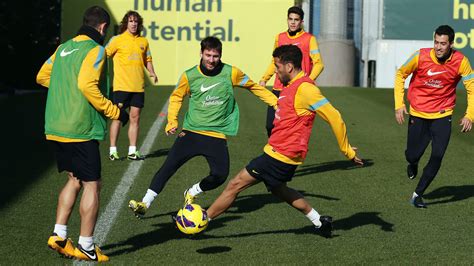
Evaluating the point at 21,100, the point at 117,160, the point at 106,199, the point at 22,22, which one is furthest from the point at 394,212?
the point at 22,22

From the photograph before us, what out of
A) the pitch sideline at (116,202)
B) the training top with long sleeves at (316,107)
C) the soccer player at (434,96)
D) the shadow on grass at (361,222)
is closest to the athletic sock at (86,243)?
the pitch sideline at (116,202)

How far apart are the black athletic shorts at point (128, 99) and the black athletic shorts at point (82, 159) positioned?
19.3ft

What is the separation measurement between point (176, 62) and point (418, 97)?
24782 mm

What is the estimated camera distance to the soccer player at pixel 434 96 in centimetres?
1001

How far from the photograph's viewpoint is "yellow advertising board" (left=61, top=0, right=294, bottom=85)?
34.4 metres

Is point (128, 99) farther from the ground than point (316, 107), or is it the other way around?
point (316, 107)

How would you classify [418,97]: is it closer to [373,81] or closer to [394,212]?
[394,212]

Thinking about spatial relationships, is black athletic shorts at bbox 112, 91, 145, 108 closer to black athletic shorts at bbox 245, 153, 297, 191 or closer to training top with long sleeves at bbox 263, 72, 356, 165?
black athletic shorts at bbox 245, 153, 297, 191

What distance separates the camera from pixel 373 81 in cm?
3934

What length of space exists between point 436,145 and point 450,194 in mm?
1060

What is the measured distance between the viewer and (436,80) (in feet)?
33.1

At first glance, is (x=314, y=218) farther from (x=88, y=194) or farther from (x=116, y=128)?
(x=116, y=128)

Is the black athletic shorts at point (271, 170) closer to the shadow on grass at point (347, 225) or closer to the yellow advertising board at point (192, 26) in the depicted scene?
the shadow on grass at point (347, 225)

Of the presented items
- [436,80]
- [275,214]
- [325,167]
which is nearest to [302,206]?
[275,214]
